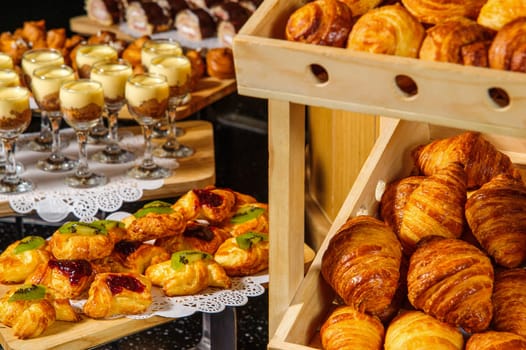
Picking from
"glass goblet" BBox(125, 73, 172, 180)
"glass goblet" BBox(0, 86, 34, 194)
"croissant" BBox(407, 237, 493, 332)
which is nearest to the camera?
"croissant" BBox(407, 237, 493, 332)

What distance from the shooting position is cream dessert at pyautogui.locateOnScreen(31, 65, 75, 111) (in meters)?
2.95

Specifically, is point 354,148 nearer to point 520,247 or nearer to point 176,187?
point 176,187

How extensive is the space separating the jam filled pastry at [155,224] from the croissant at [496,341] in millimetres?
918

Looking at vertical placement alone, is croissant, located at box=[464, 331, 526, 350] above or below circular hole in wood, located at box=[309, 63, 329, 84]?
below

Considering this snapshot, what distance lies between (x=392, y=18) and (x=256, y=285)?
932 mm

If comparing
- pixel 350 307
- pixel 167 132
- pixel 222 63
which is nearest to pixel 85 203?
pixel 167 132

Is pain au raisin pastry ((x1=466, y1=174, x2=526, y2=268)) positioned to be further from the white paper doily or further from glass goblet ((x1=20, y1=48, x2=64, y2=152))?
glass goblet ((x1=20, y1=48, x2=64, y2=152))

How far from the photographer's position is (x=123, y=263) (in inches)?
78.1

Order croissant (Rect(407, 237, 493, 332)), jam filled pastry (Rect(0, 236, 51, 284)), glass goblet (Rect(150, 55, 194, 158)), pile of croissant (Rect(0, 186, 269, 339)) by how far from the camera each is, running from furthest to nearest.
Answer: glass goblet (Rect(150, 55, 194, 158)) → jam filled pastry (Rect(0, 236, 51, 284)) → pile of croissant (Rect(0, 186, 269, 339)) → croissant (Rect(407, 237, 493, 332))

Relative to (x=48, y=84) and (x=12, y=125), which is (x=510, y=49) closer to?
(x=12, y=125)

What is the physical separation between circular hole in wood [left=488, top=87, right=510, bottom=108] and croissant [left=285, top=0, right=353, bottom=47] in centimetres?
23

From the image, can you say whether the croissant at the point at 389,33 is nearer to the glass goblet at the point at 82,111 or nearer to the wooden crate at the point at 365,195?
the wooden crate at the point at 365,195

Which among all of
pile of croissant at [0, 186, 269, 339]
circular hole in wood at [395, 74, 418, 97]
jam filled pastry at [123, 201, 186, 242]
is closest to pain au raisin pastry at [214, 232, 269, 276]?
pile of croissant at [0, 186, 269, 339]

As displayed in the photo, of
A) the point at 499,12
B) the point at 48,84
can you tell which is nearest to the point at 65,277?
the point at 499,12
